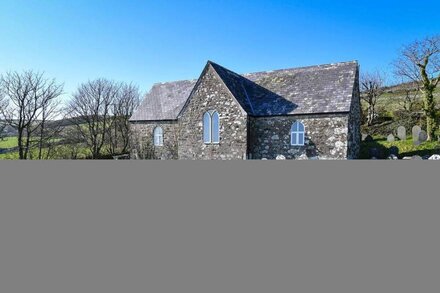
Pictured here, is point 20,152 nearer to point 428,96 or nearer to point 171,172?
point 171,172

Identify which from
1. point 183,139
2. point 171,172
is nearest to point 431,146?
point 183,139

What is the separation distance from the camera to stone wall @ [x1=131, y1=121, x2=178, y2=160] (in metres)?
24.3

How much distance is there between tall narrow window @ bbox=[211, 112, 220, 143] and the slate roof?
2.14m

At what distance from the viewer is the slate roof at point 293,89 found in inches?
736

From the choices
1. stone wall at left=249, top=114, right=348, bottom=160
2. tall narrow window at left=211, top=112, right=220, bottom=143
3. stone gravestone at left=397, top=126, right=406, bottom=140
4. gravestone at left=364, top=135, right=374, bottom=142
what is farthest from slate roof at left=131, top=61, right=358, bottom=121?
gravestone at left=364, top=135, right=374, bottom=142

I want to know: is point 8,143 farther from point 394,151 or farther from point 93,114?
point 394,151

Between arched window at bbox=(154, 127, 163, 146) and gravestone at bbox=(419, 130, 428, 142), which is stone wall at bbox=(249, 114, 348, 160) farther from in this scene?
gravestone at bbox=(419, 130, 428, 142)

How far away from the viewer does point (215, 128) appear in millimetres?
20094

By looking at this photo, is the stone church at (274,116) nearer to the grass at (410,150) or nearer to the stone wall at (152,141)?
the grass at (410,150)

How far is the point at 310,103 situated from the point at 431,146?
38.1ft

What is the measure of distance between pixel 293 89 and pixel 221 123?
6465mm

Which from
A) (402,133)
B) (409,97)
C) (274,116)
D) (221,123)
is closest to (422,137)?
(402,133)

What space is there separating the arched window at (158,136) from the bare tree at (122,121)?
10.6 metres

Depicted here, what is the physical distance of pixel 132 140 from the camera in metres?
26.4
